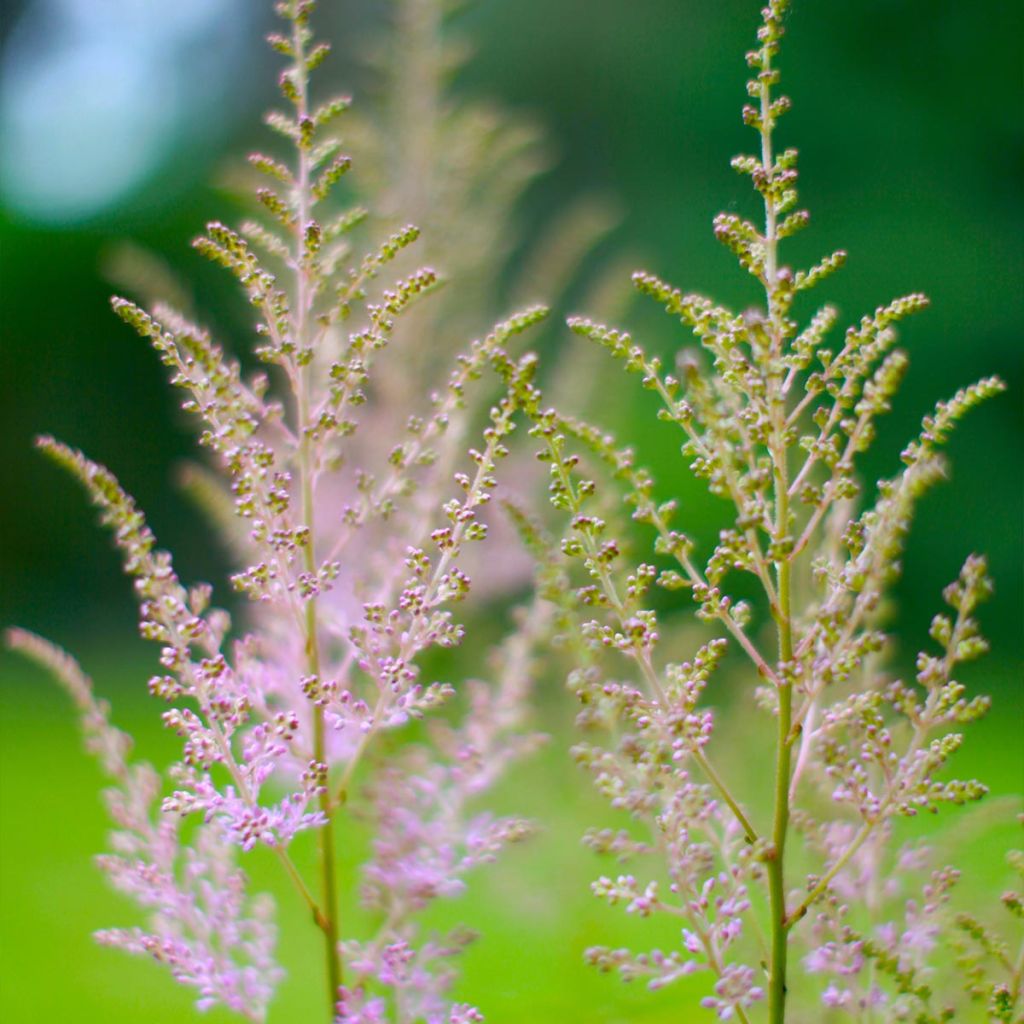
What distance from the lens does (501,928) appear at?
4.66 feet

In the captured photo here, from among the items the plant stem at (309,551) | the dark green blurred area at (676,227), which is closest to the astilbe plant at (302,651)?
the plant stem at (309,551)

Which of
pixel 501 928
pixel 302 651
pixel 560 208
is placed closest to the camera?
pixel 302 651

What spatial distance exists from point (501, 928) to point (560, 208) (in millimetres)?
3776

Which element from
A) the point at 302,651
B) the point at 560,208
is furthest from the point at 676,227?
the point at 302,651

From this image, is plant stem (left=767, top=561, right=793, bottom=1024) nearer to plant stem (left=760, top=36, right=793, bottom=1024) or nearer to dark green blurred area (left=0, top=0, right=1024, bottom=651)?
plant stem (left=760, top=36, right=793, bottom=1024)

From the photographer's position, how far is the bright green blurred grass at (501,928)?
101cm

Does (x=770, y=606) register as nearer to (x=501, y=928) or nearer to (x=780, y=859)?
(x=780, y=859)

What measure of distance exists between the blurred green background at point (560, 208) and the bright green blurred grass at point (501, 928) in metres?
0.43

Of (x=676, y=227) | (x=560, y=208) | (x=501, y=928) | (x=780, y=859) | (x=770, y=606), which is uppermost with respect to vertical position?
(x=560, y=208)

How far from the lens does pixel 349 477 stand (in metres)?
1.42

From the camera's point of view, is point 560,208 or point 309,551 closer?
point 309,551

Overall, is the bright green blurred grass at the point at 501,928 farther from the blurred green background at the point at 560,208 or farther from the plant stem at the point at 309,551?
the blurred green background at the point at 560,208

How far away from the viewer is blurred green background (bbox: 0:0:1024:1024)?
3648 millimetres

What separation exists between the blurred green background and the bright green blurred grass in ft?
1.40
